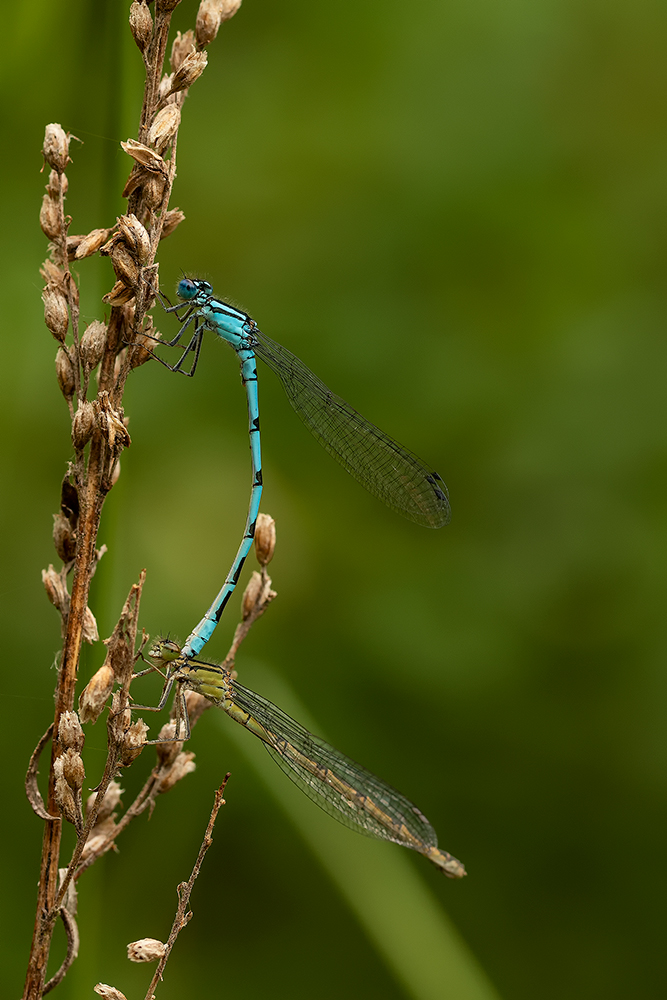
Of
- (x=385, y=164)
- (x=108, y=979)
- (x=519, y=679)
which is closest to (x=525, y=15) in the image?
(x=385, y=164)

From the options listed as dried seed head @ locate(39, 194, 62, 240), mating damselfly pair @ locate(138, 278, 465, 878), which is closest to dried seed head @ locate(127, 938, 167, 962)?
mating damselfly pair @ locate(138, 278, 465, 878)

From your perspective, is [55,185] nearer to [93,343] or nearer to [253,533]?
[93,343]

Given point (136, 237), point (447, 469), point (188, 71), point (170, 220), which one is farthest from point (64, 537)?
point (447, 469)

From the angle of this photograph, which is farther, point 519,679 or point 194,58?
point 519,679

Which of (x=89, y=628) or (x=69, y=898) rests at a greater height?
(x=89, y=628)

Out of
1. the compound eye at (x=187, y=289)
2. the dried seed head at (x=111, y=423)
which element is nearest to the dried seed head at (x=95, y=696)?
the dried seed head at (x=111, y=423)

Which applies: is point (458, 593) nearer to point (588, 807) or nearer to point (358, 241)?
point (588, 807)

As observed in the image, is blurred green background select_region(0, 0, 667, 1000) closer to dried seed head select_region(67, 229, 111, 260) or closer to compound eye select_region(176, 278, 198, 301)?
compound eye select_region(176, 278, 198, 301)
